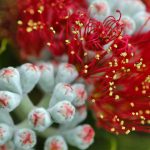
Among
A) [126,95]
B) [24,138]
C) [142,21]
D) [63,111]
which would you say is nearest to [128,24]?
[142,21]

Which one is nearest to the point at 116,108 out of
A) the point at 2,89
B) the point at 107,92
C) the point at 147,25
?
the point at 107,92

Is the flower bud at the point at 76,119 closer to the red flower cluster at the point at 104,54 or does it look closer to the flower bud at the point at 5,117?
the red flower cluster at the point at 104,54

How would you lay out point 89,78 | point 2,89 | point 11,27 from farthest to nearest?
point 11,27 → point 89,78 → point 2,89

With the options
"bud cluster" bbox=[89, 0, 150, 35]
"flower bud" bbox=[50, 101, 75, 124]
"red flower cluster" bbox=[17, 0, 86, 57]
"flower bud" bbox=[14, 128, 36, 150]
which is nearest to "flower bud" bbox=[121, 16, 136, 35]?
"bud cluster" bbox=[89, 0, 150, 35]

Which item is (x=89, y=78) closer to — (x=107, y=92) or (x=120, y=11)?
(x=107, y=92)

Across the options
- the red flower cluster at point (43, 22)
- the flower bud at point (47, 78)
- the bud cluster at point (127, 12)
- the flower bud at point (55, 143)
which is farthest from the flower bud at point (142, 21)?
the flower bud at point (55, 143)

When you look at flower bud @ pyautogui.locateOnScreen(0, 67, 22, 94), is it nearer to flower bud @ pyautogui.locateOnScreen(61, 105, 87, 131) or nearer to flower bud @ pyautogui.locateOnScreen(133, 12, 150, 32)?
flower bud @ pyautogui.locateOnScreen(61, 105, 87, 131)
